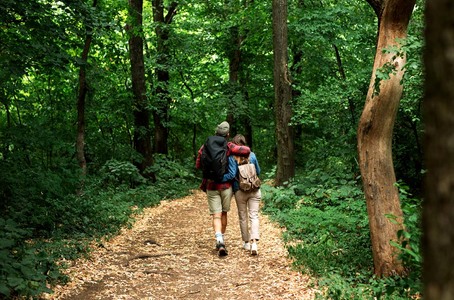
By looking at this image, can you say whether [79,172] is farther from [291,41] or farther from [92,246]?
[291,41]

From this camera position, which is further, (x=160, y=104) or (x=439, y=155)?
(x=160, y=104)

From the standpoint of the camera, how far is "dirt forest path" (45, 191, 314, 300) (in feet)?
18.3

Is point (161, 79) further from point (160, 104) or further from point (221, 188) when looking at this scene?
point (221, 188)

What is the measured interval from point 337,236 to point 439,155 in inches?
264

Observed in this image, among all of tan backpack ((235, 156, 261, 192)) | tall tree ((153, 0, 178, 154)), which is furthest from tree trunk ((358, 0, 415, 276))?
tall tree ((153, 0, 178, 154))

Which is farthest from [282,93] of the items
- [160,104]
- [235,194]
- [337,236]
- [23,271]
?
[23,271]

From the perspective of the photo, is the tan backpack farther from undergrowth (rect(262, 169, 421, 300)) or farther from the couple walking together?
undergrowth (rect(262, 169, 421, 300))

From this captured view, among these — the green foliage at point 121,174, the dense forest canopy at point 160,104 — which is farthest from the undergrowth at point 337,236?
the green foliage at point 121,174

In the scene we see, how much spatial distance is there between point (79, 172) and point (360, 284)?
7.40 m

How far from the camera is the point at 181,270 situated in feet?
21.8

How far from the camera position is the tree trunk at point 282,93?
12734mm

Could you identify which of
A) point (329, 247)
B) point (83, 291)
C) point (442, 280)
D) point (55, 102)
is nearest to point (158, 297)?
point (83, 291)

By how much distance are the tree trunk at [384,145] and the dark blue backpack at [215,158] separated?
2591 mm

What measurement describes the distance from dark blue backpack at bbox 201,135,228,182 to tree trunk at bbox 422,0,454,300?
6071 mm
